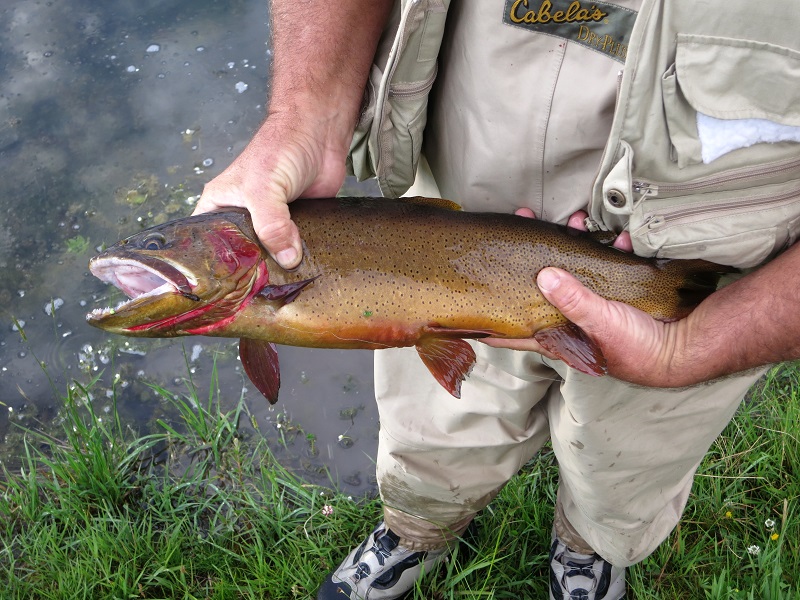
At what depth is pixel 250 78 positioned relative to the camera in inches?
194

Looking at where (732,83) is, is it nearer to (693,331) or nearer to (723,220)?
(723,220)

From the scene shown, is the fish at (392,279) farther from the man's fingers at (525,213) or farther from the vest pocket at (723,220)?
the vest pocket at (723,220)

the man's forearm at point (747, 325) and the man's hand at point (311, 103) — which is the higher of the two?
the man's hand at point (311, 103)

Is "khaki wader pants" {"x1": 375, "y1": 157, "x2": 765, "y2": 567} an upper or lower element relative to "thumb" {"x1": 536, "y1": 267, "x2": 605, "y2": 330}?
lower

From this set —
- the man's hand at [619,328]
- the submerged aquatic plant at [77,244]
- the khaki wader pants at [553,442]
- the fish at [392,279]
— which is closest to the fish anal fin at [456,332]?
the fish at [392,279]

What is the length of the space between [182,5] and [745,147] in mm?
4858

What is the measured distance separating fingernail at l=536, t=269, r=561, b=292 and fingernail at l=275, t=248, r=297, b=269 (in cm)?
72

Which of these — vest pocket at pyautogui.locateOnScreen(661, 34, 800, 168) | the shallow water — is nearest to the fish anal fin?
vest pocket at pyautogui.locateOnScreen(661, 34, 800, 168)

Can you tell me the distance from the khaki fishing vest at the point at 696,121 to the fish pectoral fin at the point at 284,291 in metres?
0.53

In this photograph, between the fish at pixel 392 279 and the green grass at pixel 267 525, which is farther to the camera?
the green grass at pixel 267 525

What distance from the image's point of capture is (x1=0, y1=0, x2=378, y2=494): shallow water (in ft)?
11.5

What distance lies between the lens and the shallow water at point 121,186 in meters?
3.52

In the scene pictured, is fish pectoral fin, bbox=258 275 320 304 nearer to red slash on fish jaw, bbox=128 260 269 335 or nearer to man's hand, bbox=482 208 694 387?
red slash on fish jaw, bbox=128 260 269 335

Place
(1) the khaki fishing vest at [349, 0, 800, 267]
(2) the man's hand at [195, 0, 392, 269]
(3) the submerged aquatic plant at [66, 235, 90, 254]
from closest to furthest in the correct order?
(1) the khaki fishing vest at [349, 0, 800, 267] < (2) the man's hand at [195, 0, 392, 269] < (3) the submerged aquatic plant at [66, 235, 90, 254]
